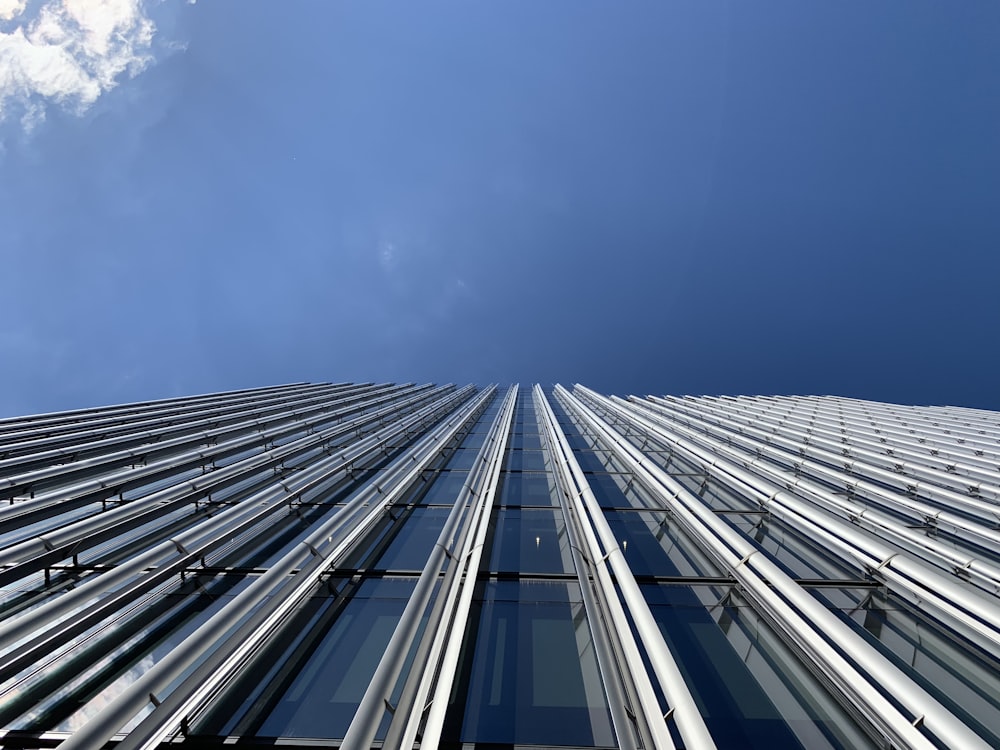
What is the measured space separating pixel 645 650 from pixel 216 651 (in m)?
4.68

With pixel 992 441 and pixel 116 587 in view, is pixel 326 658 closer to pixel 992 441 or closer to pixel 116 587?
pixel 116 587

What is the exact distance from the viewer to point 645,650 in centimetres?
439

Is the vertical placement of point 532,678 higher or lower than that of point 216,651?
lower

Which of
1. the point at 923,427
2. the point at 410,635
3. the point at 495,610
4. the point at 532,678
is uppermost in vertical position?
the point at 923,427

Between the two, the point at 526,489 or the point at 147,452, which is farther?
the point at 147,452

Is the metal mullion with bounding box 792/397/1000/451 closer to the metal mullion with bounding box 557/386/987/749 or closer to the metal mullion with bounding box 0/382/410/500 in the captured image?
the metal mullion with bounding box 557/386/987/749

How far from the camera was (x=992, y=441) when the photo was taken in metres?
13.6

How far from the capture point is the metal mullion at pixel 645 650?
125 inches

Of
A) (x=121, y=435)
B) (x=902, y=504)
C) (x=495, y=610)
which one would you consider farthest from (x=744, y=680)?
(x=121, y=435)

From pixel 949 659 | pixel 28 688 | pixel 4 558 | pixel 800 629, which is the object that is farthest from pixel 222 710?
pixel 949 659

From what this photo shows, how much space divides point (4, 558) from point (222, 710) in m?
4.33

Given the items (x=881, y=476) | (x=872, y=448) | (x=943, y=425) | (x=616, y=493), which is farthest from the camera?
(x=943, y=425)

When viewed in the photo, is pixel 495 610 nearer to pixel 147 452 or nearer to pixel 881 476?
pixel 881 476

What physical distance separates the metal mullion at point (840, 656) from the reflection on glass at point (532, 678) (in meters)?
2.35
